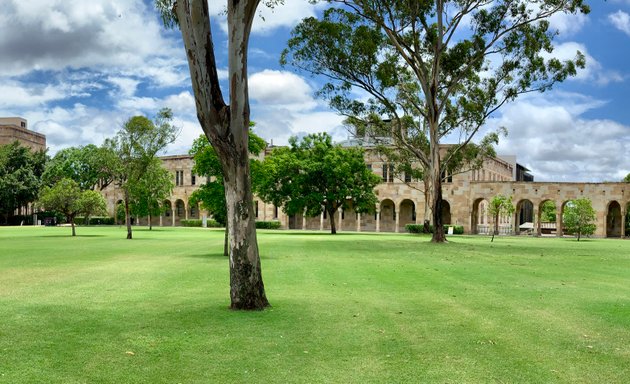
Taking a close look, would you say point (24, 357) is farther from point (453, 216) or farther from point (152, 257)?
point (453, 216)

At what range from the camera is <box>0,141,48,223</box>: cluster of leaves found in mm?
74125

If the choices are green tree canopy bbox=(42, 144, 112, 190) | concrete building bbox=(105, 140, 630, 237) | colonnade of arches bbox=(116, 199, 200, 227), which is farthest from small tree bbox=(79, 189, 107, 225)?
colonnade of arches bbox=(116, 199, 200, 227)

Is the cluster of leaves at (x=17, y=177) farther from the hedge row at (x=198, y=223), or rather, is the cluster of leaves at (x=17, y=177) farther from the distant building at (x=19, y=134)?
the hedge row at (x=198, y=223)

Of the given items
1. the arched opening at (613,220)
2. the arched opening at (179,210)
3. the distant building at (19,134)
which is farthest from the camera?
the distant building at (19,134)

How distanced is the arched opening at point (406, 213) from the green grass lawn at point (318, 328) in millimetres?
53702

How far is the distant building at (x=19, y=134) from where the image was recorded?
93.2 m

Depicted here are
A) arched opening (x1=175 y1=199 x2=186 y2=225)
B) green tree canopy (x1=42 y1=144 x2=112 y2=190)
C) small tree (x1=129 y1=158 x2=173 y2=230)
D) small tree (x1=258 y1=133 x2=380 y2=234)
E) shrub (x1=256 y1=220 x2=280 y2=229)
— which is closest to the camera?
small tree (x1=129 y1=158 x2=173 y2=230)

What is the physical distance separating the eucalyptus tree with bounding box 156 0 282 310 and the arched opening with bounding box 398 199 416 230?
2418 inches

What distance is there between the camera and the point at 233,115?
10398mm

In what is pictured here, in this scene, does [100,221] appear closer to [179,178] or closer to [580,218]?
[179,178]

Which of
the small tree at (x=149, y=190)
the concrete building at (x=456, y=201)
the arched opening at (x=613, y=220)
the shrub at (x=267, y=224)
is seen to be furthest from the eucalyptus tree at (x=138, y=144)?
the arched opening at (x=613, y=220)

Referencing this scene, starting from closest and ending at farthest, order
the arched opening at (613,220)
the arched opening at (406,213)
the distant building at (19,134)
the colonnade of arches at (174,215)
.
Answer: the arched opening at (613,220), the arched opening at (406,213), the colonnade of arches at (174,215), the distant building at (19,134)

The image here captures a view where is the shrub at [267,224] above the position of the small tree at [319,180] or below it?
below

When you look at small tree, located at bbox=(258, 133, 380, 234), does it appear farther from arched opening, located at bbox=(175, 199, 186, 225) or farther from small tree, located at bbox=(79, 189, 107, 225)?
arched opening, located at bbox=(175, 199, 186, 225)
